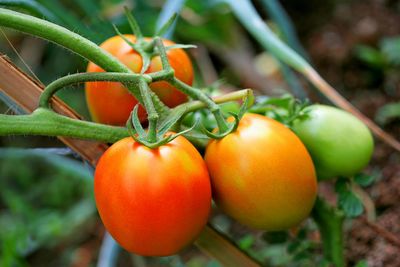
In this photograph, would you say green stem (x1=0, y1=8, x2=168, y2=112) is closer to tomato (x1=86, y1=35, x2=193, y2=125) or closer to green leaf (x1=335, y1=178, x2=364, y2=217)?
tomato (x1=86, y1=35, x2=193, y2=125)

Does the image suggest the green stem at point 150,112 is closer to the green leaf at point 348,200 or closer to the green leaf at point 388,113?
the green leaf at point 348,200

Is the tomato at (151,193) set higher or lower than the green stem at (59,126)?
lower

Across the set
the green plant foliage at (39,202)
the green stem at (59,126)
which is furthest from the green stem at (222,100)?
the green plant foliage at (39,202)

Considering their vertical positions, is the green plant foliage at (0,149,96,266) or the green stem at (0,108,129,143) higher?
the green stem at (0,108,129,143)

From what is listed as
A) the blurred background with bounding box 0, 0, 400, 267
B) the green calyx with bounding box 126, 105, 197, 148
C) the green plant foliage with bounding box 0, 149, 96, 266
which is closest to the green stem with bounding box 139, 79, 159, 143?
the green calyx with bounding box 126, 105, 197, 148

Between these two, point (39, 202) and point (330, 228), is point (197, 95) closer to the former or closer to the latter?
point (330, 228)

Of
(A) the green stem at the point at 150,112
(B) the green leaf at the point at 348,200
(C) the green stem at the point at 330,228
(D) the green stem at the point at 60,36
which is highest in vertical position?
(D) the green stem at the point at 60,36
